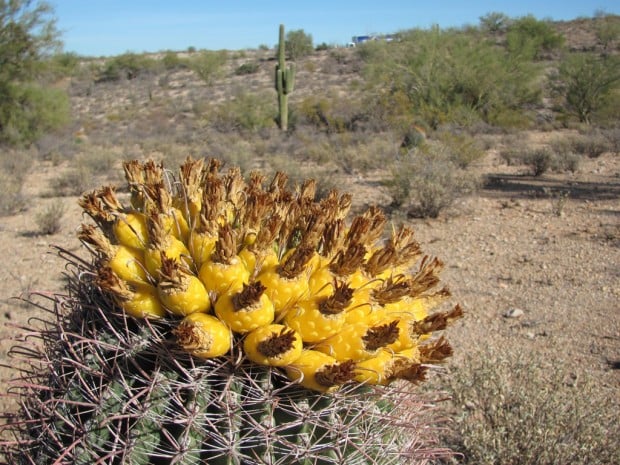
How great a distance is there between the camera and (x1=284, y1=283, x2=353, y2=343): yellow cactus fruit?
1.81 meters

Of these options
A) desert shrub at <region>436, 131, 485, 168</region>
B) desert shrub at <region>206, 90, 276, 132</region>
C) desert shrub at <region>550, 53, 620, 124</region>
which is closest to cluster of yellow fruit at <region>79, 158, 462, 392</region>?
desert shrub at <region>436, 131, 485, 168</region>

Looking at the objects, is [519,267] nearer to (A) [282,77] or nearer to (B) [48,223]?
(B) [48,223]

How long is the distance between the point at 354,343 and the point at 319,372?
0.52ft

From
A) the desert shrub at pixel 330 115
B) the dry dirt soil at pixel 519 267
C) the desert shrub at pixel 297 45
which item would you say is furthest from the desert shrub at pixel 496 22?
the dry dirt soil at pixel 519 267

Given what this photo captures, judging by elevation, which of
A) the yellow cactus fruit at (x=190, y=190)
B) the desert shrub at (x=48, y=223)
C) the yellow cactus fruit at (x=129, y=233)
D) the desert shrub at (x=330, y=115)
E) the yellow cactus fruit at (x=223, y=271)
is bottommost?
the desert shrub at (x=48, y=223)

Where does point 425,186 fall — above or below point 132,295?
below

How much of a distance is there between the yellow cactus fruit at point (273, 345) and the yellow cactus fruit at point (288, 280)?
0.31ft

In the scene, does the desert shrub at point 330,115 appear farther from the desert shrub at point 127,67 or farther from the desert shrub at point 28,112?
the desert shrub at point 127,67

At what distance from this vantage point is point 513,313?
6.54 metres

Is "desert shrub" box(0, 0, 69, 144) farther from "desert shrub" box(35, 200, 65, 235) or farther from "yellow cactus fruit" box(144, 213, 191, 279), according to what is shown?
"yellow cactus fruit" box(144, 213, 191, 279)

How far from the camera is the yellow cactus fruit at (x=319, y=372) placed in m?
1.71

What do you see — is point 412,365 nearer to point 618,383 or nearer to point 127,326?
point 127,326

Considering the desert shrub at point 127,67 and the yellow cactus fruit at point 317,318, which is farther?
the desert shrub at point 127,67

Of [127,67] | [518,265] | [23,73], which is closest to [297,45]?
[127,67]
